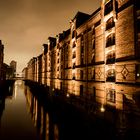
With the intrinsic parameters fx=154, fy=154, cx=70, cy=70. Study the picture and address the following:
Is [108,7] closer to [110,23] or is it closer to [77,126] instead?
[110,23]

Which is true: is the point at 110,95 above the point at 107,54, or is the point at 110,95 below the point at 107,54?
below

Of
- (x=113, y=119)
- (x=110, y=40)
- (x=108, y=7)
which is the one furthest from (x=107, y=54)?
(x=113, y=119)

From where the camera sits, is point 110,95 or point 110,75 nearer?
point 110,95

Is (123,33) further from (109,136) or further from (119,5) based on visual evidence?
(109,136)

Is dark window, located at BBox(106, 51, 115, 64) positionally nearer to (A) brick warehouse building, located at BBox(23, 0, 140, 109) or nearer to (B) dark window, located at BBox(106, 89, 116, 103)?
(A) brick warehouse building, located at BBox(23, 0, 140, 109)

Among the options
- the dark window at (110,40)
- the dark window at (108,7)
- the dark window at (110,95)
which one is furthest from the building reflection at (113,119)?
the dark window at (108,7)

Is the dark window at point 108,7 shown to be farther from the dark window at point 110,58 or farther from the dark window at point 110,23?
the dark window at point 110,58

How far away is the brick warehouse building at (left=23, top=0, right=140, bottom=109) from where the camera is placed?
15742mm

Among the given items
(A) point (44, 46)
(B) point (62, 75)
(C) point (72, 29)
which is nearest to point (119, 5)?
(C) point (72, 29)

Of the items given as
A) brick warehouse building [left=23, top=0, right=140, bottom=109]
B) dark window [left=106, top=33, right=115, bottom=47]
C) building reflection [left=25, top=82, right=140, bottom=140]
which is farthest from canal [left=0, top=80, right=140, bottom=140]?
dark window [left=106, top=33, right=115, bottom=47]

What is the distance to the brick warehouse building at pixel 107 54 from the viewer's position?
1574 centimetres

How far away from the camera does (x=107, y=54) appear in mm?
20484

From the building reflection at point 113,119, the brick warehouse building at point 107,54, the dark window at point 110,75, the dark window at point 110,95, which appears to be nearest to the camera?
the building reflection at point 113,119

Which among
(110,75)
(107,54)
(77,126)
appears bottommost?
(77,126)
